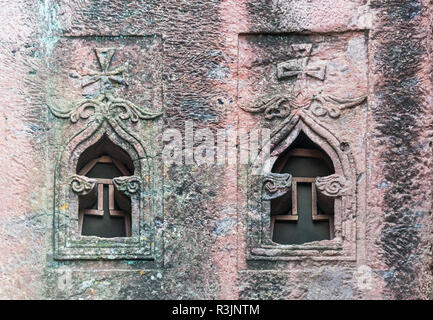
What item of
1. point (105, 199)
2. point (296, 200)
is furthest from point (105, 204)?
point (296, 200)

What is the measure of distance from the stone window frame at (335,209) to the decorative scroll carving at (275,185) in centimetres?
2

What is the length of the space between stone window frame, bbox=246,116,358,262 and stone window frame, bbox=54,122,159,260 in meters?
0.55

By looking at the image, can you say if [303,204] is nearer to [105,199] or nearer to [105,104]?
[105,199]

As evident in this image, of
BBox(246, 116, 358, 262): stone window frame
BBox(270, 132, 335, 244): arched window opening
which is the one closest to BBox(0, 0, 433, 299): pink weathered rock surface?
BBox(246, 116, 358, 262): stone window frame

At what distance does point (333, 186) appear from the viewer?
7.44m

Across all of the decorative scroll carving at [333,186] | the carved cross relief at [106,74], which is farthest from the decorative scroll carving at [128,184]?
the decorative scroll carving at [333,186]

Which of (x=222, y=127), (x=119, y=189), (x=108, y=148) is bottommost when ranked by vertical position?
(x=119, y=189)

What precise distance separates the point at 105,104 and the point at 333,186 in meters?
1.39

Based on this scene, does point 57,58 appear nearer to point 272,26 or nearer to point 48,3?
point 48,3

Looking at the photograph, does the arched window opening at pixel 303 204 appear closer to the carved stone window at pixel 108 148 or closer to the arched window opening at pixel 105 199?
the carved stone window at pixel 108 148

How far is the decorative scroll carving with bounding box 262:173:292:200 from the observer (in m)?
7.46

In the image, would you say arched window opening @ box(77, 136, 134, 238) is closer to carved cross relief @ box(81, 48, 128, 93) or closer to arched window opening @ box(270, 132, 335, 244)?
carved cross relief @ box(81, 48, 128, 93)

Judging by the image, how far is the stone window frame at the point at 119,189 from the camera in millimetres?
7406

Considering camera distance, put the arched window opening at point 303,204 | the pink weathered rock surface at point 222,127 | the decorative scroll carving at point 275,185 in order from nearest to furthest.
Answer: the pink weathered rock surface at point 222,127
the decorative scroll carving at point 275,185
the arched window opening at point 303,204
